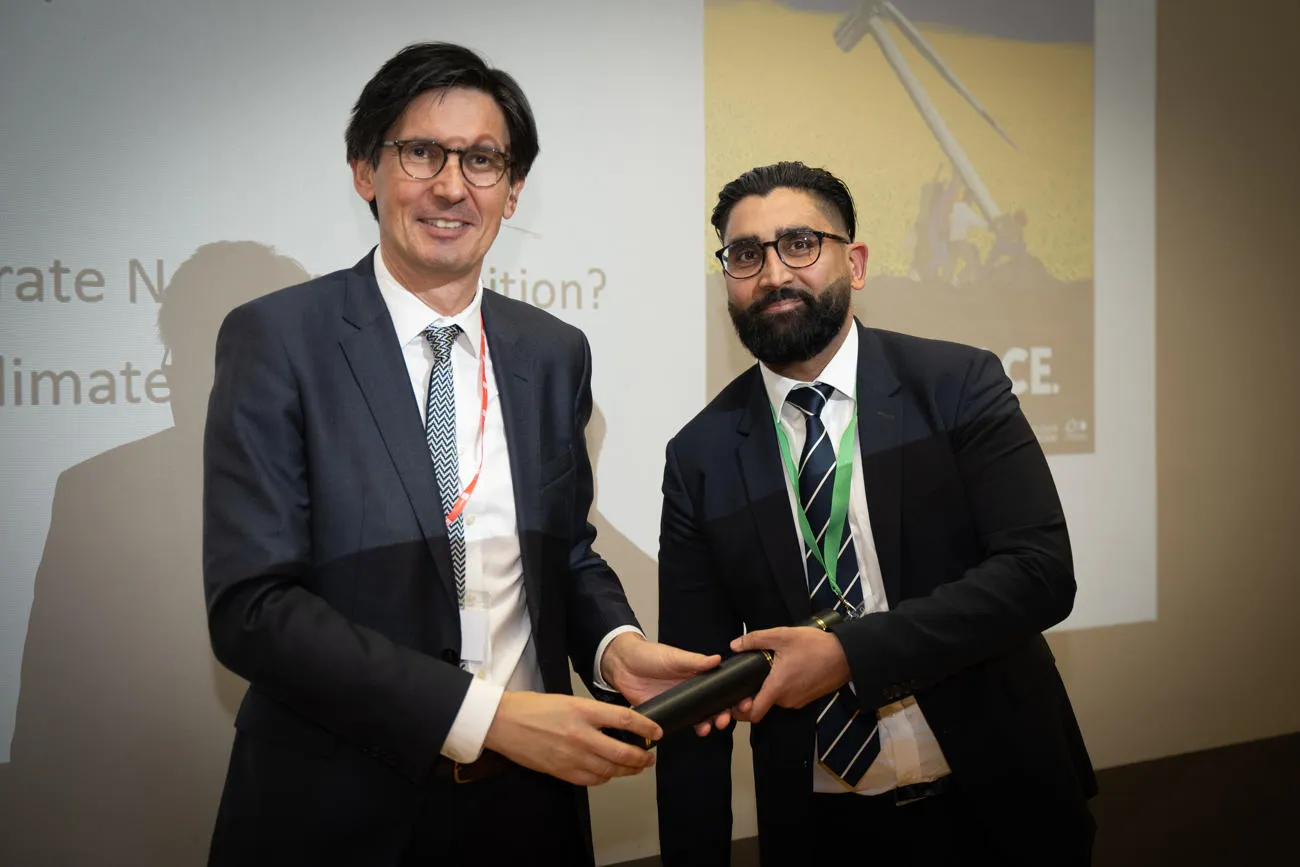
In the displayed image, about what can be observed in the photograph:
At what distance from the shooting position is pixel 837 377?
211cm

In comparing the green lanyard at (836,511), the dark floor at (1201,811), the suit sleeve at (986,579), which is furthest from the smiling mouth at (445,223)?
the dark floor at (1201,811)

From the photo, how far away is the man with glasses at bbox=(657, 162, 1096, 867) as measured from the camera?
6.15ft

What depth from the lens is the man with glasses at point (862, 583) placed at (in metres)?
1.88

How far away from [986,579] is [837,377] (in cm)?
53

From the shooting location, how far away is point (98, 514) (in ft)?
9.23

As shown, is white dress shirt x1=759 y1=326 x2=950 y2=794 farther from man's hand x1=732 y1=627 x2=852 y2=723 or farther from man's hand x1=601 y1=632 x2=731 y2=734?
man's hand x1=601 y1=632 x2=731 y2=734

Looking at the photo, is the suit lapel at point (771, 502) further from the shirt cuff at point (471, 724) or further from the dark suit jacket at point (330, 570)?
the shirt cuff at point (471, 724)

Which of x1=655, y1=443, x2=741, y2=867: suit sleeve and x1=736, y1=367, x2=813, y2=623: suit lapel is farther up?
x1=736, y1=367, x2=813, y2=623: suit lapel

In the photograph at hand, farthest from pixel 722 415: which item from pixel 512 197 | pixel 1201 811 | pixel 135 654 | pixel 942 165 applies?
pixel 1201 811

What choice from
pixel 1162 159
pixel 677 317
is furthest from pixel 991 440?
pixel 1162 159

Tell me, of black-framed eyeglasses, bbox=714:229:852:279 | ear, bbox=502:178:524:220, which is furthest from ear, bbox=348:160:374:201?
black-framed eyeglasses, bbox=714:229:852:279

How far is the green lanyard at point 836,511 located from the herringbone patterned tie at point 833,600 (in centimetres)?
1

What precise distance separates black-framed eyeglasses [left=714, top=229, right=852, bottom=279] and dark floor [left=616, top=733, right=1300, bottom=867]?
238 cm

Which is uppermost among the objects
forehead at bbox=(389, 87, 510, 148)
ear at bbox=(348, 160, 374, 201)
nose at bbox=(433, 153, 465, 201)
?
forehead at bbox=(389, 87, 510, 148)
